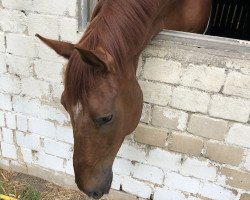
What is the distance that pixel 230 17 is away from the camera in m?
4.39

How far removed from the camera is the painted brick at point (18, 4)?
2625mm

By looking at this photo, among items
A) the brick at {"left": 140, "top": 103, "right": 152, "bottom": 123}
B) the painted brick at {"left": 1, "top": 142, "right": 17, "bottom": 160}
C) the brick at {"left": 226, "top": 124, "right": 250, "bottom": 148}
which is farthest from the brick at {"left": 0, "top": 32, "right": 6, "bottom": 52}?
the brick at {"left": 226, "top": 124, "right": 250, "bottom": 148}

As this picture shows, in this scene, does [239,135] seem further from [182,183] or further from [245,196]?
[182,183]

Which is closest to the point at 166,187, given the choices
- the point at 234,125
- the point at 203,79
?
the point at 234,125

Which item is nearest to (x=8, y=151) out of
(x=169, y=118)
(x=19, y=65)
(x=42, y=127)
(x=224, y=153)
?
(x=42, y=127)

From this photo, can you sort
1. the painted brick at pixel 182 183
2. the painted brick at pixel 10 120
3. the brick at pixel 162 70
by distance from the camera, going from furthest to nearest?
the painted brick at pixel 10 120 < the painted brick at pixel 182 183 < the brick at pixel 162 70

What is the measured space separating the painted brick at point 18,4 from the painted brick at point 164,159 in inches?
57.8

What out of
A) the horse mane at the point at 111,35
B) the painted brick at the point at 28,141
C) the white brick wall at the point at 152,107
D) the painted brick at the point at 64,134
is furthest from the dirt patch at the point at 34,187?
the horse mane at the point at 111,35

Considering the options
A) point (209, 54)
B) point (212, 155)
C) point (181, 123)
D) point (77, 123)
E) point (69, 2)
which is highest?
point (69, 2)

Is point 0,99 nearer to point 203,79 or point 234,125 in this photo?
point 203,79

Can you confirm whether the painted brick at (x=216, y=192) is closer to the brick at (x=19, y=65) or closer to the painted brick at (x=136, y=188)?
the painted brick at (x=136, y=188)

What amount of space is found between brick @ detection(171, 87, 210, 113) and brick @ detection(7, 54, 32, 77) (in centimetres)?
120

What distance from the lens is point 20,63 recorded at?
9.53 feet

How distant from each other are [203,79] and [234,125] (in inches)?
16.2
